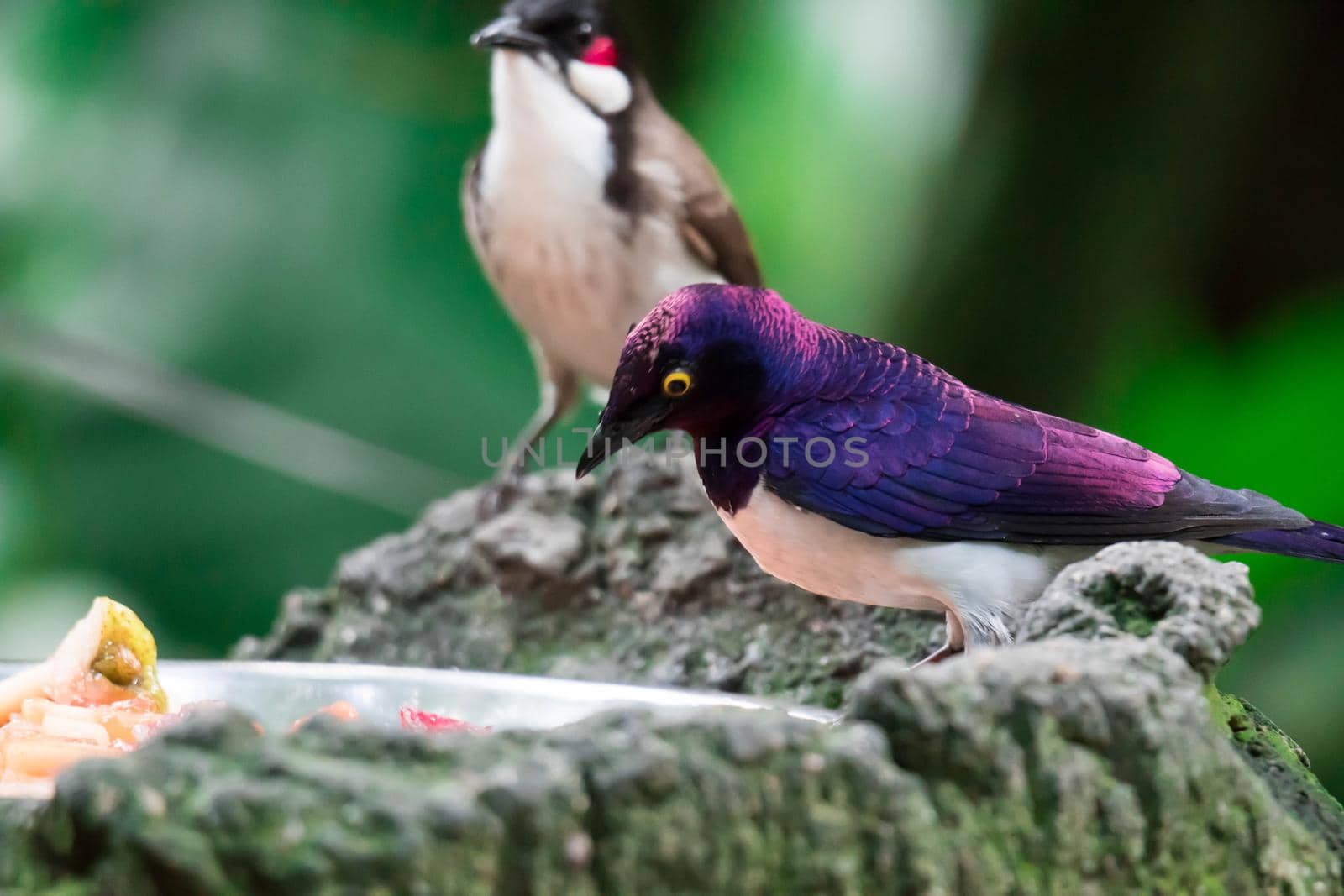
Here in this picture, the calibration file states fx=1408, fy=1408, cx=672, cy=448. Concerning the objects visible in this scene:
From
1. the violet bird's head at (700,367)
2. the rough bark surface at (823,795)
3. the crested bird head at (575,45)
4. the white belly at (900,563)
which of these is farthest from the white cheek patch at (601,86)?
the rough bark surface at (823,795)

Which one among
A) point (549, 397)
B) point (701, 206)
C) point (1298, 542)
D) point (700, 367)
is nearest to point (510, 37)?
point (701, 206)

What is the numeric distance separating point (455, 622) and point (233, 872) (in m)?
1.25

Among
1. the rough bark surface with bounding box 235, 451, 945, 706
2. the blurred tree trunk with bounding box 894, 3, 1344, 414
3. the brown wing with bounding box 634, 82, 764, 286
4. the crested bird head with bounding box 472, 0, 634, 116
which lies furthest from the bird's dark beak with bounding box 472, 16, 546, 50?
the blurred tree trunk with bounding box 894, 3, 1344, 414

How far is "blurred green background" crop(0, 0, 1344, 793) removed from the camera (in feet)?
8.32

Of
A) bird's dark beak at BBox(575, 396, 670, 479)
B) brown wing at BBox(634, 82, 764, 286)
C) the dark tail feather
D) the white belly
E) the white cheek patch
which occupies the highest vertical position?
the white cheek patch

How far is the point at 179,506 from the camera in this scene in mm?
2830

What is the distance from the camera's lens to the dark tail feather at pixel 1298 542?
1.21 meters

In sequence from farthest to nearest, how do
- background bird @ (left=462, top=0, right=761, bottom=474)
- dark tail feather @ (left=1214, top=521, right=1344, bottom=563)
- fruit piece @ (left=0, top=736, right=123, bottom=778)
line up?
1. background bird @ (left=462, top=0, right=761, bottom=474)
2. dark tail feather @ (left=1214, top=521, right=1344, bottom=563)
3. fruit piece @ (left=0, top=736, right=123, bottom=778)

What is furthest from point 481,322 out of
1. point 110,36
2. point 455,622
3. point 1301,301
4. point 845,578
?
point 845,578

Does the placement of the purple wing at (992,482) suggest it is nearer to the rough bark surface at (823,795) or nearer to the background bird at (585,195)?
the rough bark surface at (823,795)

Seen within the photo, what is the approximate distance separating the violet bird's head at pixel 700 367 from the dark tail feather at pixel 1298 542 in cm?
42

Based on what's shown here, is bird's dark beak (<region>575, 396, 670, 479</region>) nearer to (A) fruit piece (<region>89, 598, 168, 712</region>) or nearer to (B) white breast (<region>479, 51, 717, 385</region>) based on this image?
(A) fruit piece (<region>89, 598, 168, 712</region>)

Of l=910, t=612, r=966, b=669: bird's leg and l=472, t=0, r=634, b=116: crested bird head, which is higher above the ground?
l=472, t=0, r=634, b=116: crested bird head

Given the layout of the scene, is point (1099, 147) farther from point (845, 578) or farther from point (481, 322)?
point (845, 578)
